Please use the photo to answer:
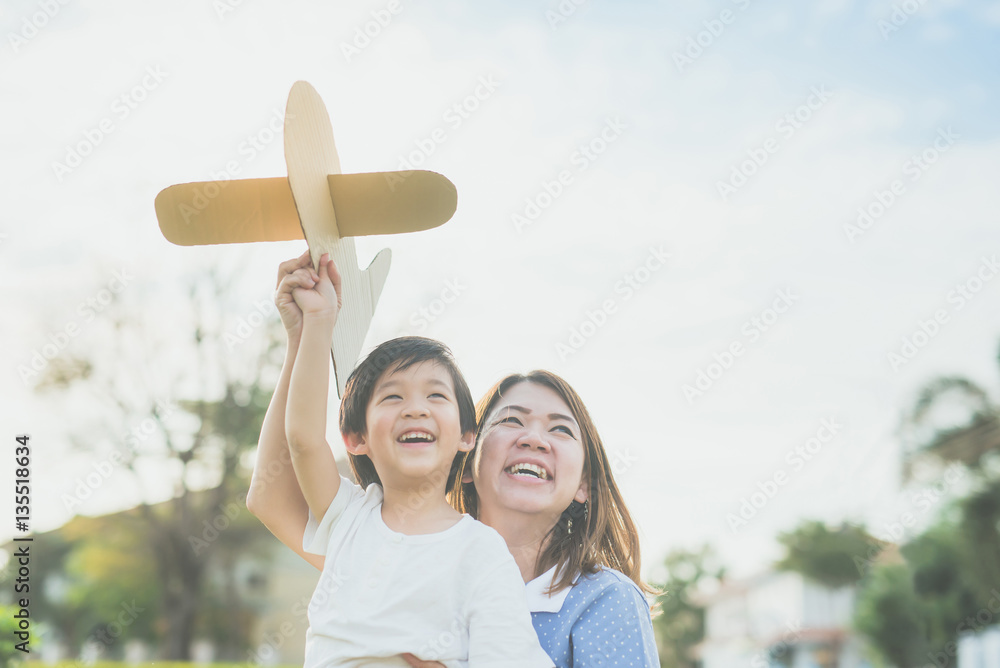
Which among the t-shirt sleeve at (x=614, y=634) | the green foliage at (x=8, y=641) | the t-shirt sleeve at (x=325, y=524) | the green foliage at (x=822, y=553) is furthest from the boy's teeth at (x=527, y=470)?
the green foliage at (x=822, y=553)

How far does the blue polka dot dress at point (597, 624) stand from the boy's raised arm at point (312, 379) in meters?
0.89

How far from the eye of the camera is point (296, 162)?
6.25ft

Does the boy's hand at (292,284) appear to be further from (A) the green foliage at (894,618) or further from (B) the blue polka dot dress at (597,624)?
(A) the green foliage at (894,618)

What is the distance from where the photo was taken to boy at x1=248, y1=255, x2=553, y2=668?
1954mm

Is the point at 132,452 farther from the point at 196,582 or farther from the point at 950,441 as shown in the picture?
the point at 950,441

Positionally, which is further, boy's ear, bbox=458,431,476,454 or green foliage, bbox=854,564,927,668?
green foliage, bbox=854,564,927,668

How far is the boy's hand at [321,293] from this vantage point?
205 centimetres

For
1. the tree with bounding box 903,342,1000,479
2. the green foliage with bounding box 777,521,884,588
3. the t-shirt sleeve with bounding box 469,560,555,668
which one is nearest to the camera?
the t-shirt sleeve with bounding box 469,560,555,668

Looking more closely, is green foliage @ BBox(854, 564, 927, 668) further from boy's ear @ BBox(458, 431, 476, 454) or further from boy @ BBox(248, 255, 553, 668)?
boy @ BBox(248, 255, 553, 668)

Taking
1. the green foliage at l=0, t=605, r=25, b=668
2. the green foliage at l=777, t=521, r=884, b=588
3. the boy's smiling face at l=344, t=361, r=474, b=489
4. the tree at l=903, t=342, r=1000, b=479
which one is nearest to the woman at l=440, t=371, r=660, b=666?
the boy's smiling face at l=344, t=361, r=474, b=489

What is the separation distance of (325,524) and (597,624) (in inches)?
34.0

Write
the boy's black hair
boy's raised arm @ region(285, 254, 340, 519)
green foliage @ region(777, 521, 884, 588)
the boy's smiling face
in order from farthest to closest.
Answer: green foliage @ region(777, 521, 884, 588) → the boy's black hair → the boy's smiling face → boy's raised arm @ region(285, 254, 340, 519)

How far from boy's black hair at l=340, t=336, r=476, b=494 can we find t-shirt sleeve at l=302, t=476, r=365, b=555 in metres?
0.19

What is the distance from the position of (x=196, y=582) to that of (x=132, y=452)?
3.84 meters
